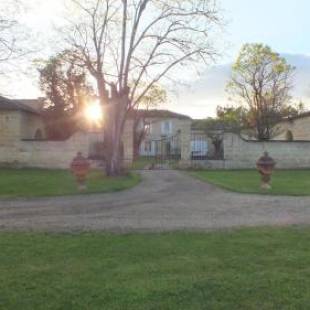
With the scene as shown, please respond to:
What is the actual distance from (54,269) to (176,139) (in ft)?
98.3

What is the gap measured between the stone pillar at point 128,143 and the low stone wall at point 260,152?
214 inches

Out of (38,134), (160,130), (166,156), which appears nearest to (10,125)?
(38,134)

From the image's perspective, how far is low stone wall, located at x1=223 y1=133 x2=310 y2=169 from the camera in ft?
97.2

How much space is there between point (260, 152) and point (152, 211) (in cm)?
2005

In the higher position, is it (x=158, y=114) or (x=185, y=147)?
(x=158, y=114)

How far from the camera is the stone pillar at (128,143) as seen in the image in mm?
29469

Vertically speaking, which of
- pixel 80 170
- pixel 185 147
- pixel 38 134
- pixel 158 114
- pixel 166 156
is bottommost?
pixel 80 170

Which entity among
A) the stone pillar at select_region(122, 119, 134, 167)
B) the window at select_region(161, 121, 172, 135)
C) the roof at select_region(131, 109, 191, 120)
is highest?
the roof at select_region(131, 109, 191, 120)

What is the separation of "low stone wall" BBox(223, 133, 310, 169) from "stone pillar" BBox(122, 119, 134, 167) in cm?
543

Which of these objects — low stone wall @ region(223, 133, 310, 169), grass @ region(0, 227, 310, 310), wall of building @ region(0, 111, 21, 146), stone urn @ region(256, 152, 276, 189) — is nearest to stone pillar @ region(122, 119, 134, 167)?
low stone wall @ region(223, 133, 310, 169)

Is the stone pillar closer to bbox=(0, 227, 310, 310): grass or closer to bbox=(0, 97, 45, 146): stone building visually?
bbox=(0, 97, 45, 146): stone building

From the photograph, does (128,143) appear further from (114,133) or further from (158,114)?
(158,114)

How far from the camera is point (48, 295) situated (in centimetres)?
502

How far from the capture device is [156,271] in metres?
5.91
